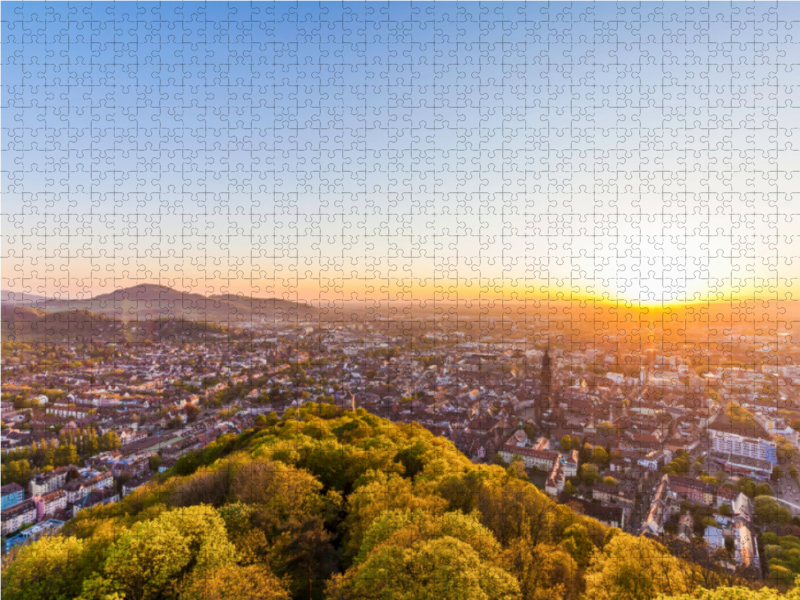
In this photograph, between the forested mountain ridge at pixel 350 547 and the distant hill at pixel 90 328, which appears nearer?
the forested mountain ridge at pixel 350 547

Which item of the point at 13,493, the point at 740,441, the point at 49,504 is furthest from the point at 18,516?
the point at 740,441

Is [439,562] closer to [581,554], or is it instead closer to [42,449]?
[581,554]

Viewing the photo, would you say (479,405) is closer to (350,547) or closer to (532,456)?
(532,456)

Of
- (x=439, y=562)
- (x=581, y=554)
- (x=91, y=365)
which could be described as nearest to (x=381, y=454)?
(x=581, y=554)

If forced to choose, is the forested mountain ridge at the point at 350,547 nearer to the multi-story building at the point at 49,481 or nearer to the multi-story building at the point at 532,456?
the multi-story building at the point at 532,456

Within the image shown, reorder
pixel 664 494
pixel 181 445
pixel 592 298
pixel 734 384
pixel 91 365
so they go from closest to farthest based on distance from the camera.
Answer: pixel 592 298 → pixel 734 384 → pixel 664 494 → pixel 91 365 → pixel 181 445

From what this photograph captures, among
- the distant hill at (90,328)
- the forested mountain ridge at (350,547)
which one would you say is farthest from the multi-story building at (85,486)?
the distant hill at (90,328)
